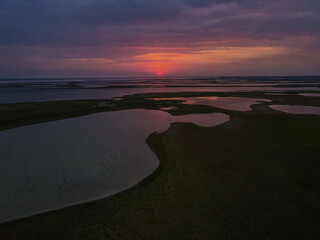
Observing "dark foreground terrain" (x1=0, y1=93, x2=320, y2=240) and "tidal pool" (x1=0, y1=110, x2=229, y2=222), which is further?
"tidal pool" (x1=0, y1=110, x2=229, y2=222)

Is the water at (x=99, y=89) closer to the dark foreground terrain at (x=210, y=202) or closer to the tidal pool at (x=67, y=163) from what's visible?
the tidal pool at (x=67, y=163)

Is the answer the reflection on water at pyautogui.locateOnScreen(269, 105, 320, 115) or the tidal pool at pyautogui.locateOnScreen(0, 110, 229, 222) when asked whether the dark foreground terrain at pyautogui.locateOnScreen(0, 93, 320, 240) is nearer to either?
the tidal pool at pyautogui.locateOnScreen(0, 110, 229, 222)

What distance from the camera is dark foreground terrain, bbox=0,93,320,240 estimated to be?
875 centimetres

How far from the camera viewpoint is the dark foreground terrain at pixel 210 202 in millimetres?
8750

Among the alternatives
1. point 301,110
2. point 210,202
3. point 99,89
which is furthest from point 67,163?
point 99,89

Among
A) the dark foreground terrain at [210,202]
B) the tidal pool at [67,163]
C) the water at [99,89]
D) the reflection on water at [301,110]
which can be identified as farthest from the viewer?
the water at [99,89]

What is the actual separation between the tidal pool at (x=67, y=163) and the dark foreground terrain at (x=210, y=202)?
103 cm

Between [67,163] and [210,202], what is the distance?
33.7ft

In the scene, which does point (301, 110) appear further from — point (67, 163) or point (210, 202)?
point (67, 163)

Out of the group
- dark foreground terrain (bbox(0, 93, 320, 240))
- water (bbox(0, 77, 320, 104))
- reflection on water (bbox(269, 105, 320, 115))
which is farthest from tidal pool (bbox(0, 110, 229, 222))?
water (bbox(0, 77, 320, 104))

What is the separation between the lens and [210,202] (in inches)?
423

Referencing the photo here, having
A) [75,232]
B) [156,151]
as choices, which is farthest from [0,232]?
[156,151]

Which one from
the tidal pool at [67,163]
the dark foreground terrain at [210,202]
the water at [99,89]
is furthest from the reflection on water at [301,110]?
the water at [99,89]

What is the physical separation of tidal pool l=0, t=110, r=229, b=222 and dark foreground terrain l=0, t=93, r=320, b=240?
3.39 feet
